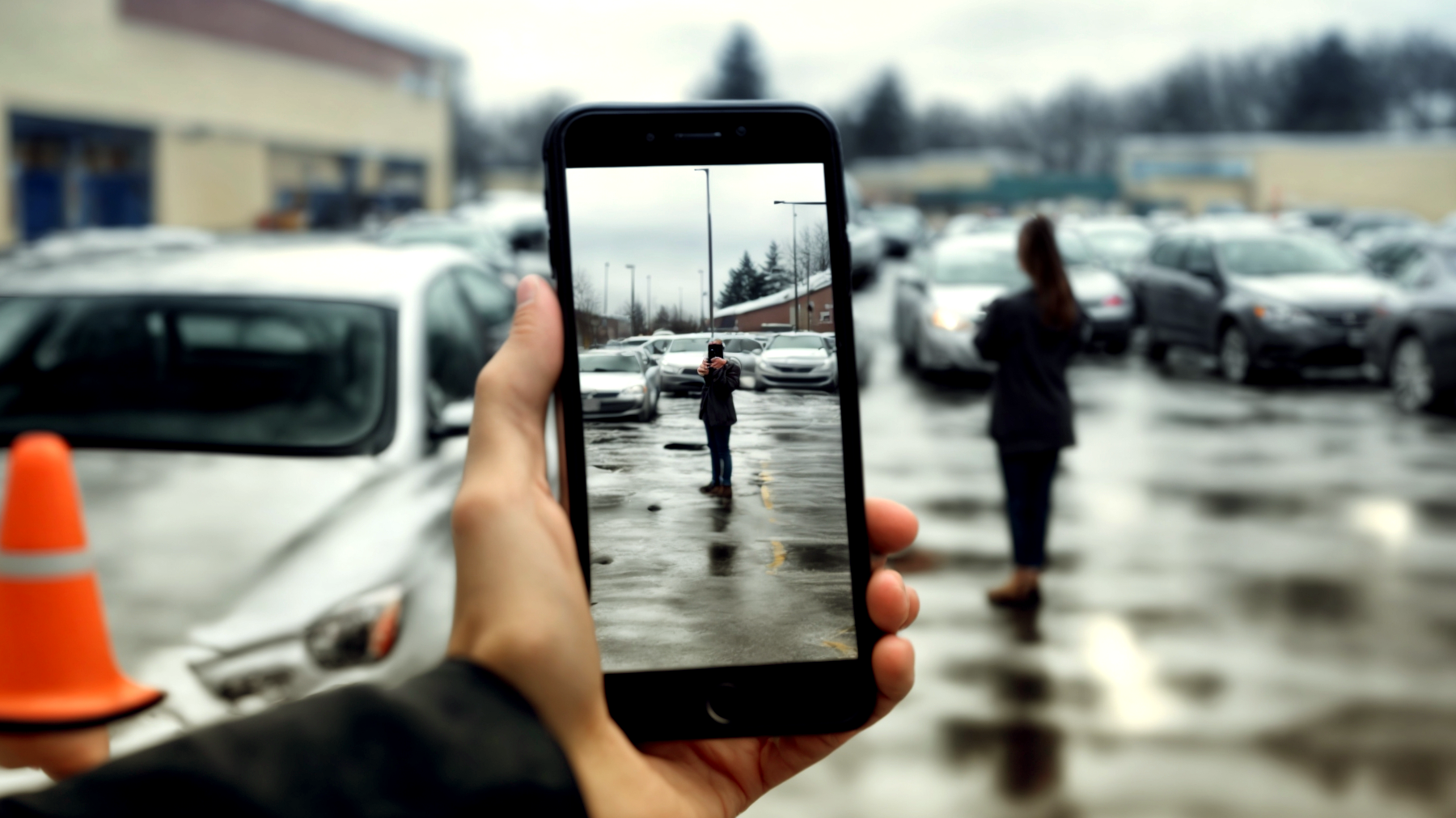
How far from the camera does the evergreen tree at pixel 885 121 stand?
4400 inches

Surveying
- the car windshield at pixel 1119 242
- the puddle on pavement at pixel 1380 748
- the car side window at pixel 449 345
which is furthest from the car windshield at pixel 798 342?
the car windshield at pixel 1119 242

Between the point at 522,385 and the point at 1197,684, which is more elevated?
the point at 522,385

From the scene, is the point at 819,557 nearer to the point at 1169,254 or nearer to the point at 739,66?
the point at 1169,254

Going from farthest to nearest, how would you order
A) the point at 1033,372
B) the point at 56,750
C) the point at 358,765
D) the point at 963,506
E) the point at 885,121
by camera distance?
the point at 885,121, the point at 963,506, the point at 1033,372, the point at 56,750, the point at 358,765

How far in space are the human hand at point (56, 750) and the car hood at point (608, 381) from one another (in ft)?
3.81

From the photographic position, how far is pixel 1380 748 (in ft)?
15.8

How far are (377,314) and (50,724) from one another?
9.28ft

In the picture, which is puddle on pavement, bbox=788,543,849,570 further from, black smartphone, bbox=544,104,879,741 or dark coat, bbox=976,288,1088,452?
dark coat, bbox=976,288,1088,452

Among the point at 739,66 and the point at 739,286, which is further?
the point at 739,66

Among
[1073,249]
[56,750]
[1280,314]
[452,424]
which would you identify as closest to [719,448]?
[56,750]

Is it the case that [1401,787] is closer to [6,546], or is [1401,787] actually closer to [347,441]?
[347,441]

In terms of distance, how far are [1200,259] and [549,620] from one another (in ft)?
53.6

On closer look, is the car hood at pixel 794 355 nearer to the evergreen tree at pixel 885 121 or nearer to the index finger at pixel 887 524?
the index finger at pixel 887 524

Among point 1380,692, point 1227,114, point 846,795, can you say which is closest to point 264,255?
point 846,795
